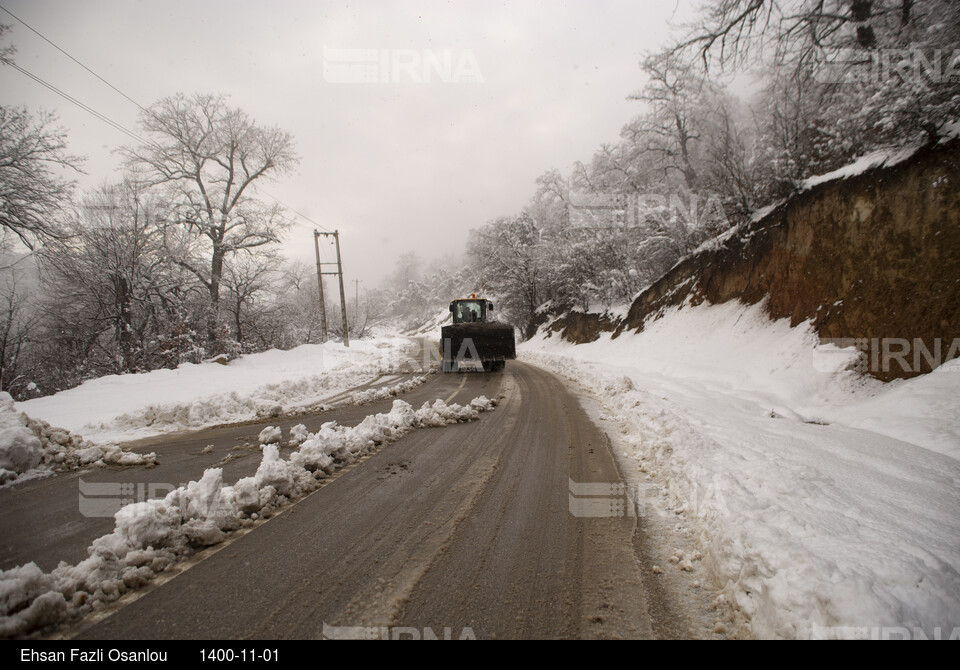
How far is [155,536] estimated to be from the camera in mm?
2449

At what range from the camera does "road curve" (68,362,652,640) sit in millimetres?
1834

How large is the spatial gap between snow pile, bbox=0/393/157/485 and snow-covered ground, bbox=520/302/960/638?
5819 millimetres

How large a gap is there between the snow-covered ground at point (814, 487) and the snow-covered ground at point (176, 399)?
696 cm

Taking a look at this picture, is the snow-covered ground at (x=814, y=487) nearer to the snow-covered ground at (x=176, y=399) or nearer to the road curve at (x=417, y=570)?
the road curve at (x=417, y=570)

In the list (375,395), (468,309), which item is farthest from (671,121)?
(375,395)

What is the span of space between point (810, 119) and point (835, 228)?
3584mm

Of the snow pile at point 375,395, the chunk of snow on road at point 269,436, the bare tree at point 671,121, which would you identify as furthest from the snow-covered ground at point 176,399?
the bare tree at point 671,121

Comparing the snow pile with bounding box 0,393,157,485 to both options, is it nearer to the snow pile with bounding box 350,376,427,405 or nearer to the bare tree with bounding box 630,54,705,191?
the snow pile with bounding box 350,376,427,405

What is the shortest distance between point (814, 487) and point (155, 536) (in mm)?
4897

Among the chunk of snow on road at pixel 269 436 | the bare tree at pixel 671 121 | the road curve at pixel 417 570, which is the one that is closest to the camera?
the road curve at pixel 417 570

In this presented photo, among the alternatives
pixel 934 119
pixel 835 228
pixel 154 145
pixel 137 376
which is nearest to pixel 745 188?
pixel 835 228

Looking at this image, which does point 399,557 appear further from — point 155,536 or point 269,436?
point 269,436

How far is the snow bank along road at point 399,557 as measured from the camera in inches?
72.9
